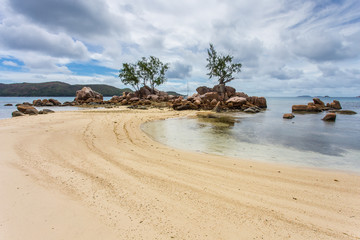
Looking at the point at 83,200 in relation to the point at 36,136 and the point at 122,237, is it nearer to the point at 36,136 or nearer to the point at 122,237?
the point at 122,237

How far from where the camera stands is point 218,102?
2880 centimetres

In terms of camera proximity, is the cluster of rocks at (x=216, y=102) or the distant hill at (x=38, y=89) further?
the distant hill at (x=38, y=89)

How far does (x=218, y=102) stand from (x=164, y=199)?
27.2 m

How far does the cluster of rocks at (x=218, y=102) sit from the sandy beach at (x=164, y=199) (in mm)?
21250

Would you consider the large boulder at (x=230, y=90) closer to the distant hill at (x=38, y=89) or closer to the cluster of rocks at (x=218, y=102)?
the cluster of rocks at (x=218, y=102)

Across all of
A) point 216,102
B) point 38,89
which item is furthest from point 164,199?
point 38,89

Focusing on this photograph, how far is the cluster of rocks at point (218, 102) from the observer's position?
26.8m

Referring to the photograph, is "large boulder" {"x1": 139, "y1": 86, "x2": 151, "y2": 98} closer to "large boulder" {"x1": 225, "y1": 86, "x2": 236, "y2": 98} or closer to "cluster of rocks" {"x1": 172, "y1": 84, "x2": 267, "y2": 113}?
"cluster of rocks" {"x1": 172, "y1": 84, "x2": 267, "y2": 113}

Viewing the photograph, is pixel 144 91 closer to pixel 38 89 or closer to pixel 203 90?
pixel 203 90

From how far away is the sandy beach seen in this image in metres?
2.17

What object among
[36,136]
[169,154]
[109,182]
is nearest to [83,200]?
[109,182]

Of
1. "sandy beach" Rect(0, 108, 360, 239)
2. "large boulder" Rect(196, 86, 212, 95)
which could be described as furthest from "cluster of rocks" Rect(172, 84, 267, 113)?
"sandy beach" Rect(0, 108, 360, 239)

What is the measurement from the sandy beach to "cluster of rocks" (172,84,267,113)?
21.3 m

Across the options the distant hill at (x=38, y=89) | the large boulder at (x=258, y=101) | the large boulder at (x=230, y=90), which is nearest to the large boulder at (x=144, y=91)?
the large boulder at (x=230, y=90)
